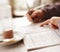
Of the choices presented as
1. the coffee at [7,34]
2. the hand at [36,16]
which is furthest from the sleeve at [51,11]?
the coffee at [7,34]

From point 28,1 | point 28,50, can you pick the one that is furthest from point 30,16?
point 28,1

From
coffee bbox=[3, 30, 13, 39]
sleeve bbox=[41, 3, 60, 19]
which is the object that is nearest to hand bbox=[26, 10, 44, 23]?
sleeve bbox=[41, 3, 60, 19]

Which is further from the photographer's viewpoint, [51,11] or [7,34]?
[51,11]

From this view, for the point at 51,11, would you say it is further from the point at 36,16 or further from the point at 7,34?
the point at 7,34

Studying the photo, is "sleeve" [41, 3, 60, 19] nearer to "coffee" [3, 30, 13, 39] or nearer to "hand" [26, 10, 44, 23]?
"hand" [26, 10, 44, 23]

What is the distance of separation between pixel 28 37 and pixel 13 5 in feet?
3.48

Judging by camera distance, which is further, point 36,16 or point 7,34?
point 36,16

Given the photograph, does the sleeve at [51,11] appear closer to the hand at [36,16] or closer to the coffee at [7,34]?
the hand at [36,16]

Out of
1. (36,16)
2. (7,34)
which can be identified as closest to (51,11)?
(36,16)

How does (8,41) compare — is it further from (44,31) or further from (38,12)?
(38,12)

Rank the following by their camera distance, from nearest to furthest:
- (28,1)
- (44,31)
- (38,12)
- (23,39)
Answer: (23,39), (44,31), (38,12), (28,1)

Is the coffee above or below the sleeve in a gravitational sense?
below

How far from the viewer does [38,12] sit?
1.12 m

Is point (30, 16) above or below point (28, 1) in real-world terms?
below
